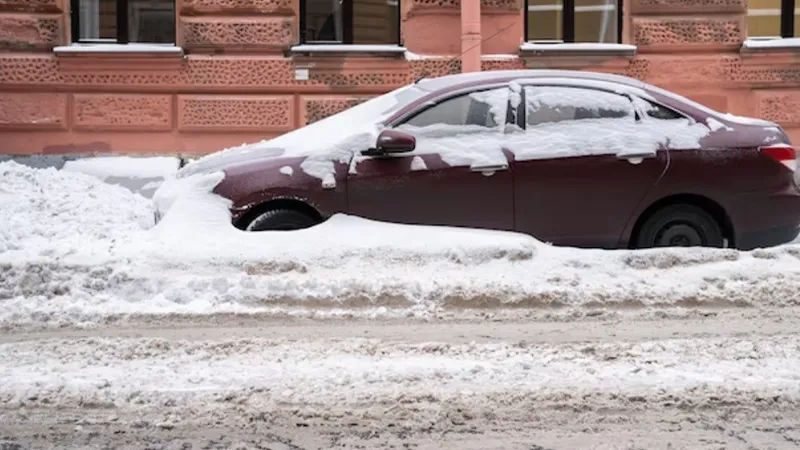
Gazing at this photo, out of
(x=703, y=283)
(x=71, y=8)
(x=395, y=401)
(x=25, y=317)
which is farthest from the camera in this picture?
(x=71, y=8)

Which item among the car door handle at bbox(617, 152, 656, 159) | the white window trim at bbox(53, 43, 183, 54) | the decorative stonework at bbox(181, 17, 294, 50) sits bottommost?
the car door handle at bbox(617, 152, 656, 159)

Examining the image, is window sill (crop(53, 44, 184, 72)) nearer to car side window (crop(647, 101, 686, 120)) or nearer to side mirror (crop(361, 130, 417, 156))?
side mirror (crop(361, 130, 417, 156))

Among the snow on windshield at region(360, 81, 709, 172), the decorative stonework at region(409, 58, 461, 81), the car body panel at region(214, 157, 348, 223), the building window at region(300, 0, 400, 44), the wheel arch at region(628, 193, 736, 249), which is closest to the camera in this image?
the car body panel at region(214, 157, 348, 223)

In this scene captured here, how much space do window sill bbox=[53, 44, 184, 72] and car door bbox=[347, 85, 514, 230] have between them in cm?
527

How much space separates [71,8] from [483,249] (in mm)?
7266

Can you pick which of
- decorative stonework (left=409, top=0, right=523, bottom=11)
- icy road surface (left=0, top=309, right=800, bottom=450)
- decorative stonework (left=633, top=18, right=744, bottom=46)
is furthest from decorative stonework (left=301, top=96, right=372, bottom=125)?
icy road surface (left=0, top=309, right=800, bottom=450)

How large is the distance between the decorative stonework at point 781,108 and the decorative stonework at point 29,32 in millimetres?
8233

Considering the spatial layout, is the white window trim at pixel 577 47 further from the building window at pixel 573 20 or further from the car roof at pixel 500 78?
the car roof at pixel 500 78

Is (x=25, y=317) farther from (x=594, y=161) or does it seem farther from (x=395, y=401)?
(x=594, y=161)

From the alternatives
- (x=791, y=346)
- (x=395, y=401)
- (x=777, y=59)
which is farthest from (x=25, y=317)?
(x=777, y=59)

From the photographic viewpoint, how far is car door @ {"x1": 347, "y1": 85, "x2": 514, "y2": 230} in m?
7.24

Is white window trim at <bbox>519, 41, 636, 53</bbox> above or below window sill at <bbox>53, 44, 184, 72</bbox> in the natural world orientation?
above

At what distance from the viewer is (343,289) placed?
21.1 feet

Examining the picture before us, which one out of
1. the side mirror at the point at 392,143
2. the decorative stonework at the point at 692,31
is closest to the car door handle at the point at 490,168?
the side mirror at the point at 392,143
